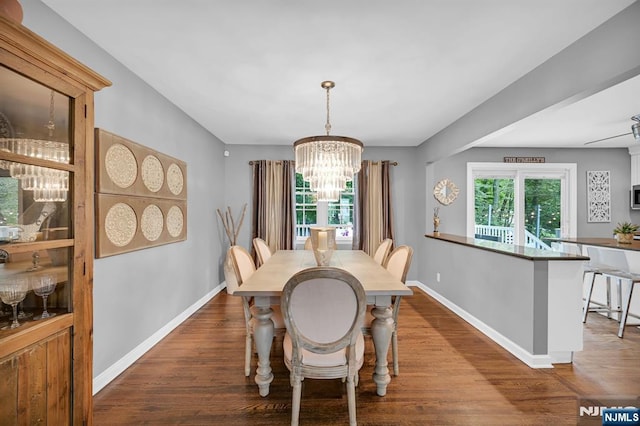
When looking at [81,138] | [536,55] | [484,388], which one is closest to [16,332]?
[81,138]

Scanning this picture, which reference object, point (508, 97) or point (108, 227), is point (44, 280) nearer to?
point (108, 227)

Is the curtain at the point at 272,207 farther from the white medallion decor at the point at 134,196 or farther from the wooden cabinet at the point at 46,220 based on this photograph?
the wooden cabinet at the point at 46,220

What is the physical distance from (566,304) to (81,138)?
11.6 ft

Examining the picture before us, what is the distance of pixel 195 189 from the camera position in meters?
3.93

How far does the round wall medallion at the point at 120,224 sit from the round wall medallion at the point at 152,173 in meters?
0.35

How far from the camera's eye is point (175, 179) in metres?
3.29

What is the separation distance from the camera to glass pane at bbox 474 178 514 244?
5277 millimetres

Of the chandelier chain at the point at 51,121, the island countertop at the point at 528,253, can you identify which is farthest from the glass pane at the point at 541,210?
the chandelier chain at the point at 51,121

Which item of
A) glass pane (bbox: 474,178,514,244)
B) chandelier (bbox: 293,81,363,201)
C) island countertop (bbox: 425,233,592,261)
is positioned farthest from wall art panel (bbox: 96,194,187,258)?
glass pane (bbox: 474,178,514,244)

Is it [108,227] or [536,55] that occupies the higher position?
[536,55]

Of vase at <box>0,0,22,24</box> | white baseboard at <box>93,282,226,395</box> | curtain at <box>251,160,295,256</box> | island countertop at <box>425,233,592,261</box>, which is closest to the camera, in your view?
vase at <box>0,0,22,24</box>

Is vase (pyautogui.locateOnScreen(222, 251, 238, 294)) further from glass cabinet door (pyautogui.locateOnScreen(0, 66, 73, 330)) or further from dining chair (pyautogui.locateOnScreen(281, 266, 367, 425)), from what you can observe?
glass cabinet door (pyautogui.locateOnScreen(0, 66, 73, 330))

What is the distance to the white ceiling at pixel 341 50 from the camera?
5.78 ft

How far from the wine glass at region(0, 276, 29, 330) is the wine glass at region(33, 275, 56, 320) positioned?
0.04m
